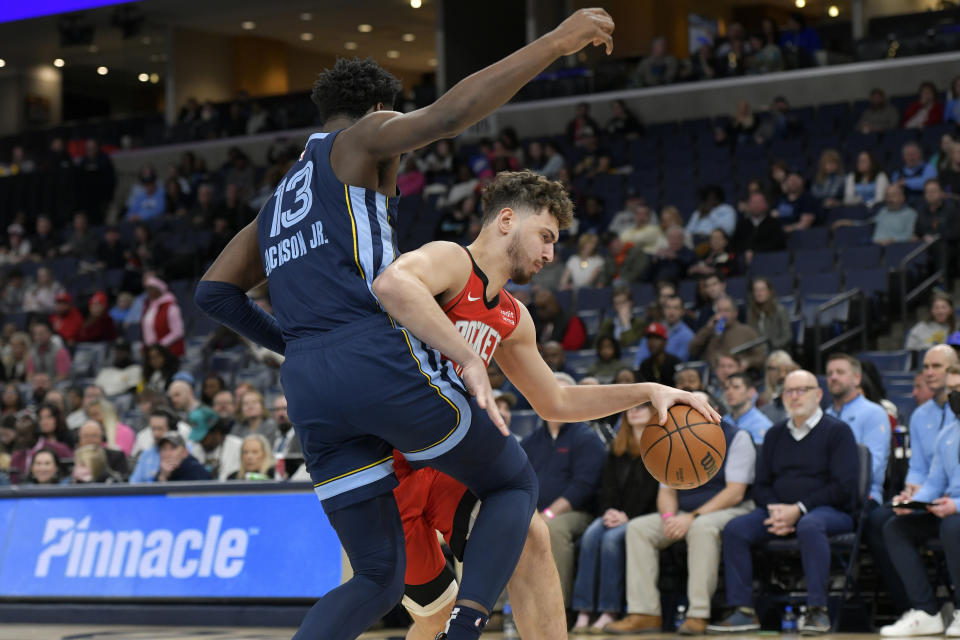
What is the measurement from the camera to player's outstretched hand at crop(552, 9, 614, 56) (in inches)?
A: 130

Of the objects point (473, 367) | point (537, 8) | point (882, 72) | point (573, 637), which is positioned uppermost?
point (537, 8)

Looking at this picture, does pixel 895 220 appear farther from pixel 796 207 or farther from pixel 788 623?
pixel 788 623

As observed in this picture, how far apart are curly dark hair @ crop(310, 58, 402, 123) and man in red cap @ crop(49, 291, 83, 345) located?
45.4 ft

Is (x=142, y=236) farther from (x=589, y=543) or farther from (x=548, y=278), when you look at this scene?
(x=589, y=543)

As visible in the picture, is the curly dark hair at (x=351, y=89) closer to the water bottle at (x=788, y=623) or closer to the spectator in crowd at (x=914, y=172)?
the water bottle at (x=788, y=623)

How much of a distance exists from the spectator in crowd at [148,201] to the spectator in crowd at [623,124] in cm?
766

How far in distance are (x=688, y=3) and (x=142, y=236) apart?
11.4 meters

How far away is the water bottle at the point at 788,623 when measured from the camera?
756 centimetres

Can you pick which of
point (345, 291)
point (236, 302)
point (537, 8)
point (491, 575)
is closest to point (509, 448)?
point (491, 575)

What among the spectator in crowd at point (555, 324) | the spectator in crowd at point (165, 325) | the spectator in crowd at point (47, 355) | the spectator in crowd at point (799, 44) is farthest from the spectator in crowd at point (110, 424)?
the spectator in crowd at point (799, 44)

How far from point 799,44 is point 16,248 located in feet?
42.4

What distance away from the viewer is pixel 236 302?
409 centimetres

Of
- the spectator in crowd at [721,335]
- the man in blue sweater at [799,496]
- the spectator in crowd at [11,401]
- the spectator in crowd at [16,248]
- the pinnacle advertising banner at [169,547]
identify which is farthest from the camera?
the spectator in crowd at [16,248]

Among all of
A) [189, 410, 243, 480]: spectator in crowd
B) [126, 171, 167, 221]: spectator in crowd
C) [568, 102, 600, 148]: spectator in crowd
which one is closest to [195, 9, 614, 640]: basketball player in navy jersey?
[189, 410, 243, 480]: spectator in crowd
